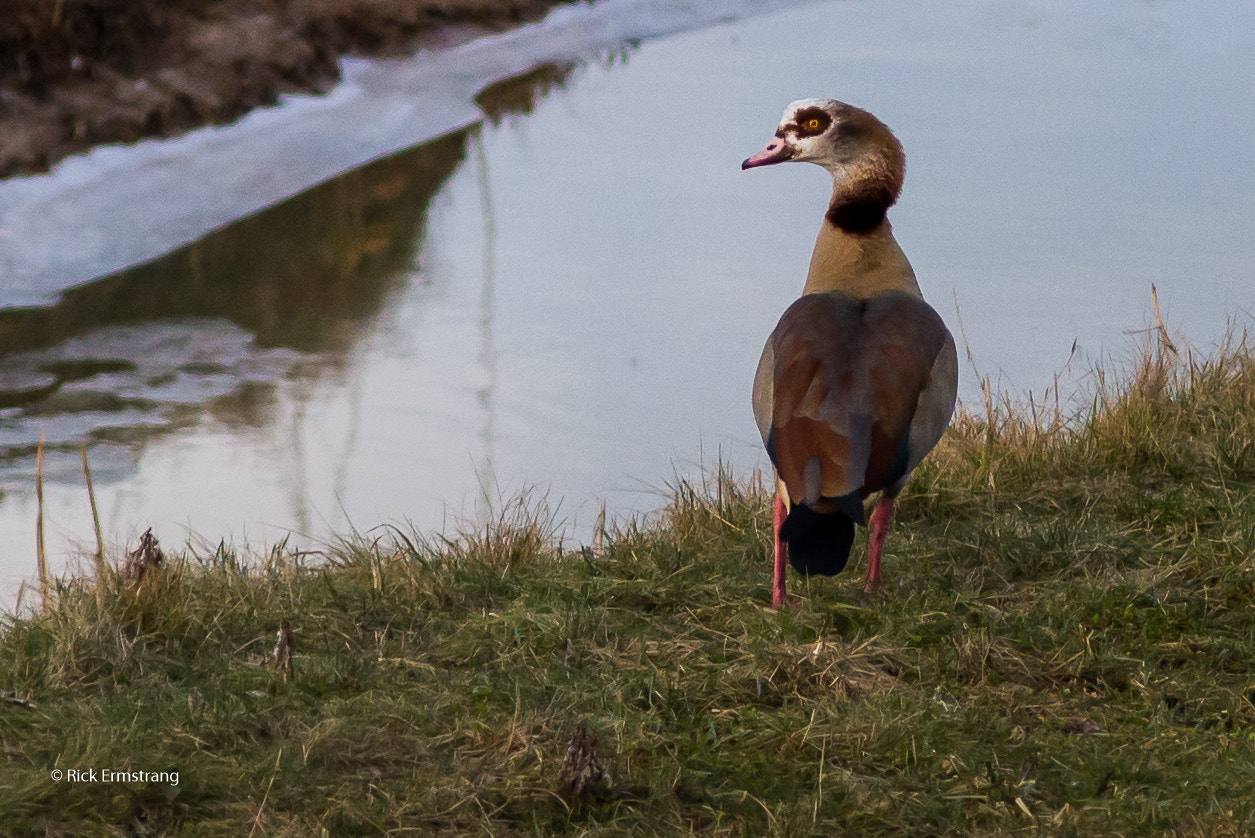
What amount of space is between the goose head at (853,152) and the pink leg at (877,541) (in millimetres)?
822

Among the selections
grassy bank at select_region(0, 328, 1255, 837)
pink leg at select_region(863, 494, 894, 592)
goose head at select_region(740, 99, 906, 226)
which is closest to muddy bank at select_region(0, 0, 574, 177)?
grassy bank at select_region(0, 328, 1255, 837)

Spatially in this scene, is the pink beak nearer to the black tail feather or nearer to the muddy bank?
the black tail feather

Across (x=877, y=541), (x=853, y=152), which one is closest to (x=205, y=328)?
(x=853, y=152)

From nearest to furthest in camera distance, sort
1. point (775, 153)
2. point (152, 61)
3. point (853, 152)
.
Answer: point (853, 152)
point (775, 153)
point (152, 61)

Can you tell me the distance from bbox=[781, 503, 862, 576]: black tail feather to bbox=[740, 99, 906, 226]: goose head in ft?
3.44

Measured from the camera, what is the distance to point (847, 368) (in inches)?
153

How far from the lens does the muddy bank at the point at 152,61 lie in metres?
9.28

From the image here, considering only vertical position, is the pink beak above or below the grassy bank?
above

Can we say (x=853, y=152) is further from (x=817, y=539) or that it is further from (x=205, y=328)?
(x=205, y=328)

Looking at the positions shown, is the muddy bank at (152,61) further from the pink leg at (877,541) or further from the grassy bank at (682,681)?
the pink leg at (877,541)

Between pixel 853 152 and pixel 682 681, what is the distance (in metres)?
A: 1.66

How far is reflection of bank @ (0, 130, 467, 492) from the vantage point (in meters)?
6.63

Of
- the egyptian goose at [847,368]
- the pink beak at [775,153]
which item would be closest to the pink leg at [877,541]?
the egyptian goose at [847,368]

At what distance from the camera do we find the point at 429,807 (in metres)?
3.03
